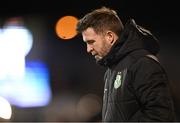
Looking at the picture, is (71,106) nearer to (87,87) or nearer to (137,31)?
(87,87)

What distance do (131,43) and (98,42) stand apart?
0.22 metres

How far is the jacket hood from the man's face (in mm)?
68

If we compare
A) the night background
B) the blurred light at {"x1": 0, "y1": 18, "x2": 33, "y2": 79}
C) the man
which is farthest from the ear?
the blurred light at {"x1": 0, "y1": 18, "x2": 33, "y2": 79}

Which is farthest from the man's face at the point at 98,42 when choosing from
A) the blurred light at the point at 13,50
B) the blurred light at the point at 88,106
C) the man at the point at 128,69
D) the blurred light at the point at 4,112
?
the blurred light at the point at 13,50

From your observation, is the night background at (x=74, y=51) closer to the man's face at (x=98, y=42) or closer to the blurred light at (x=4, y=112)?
the blurred light at (x=4, y=112)

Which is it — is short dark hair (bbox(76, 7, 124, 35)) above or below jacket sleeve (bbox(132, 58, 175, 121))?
above

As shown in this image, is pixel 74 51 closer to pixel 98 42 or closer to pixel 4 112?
pixel 4 112

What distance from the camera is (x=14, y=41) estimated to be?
11414mm

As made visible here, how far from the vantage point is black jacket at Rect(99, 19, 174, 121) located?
90.3 inches

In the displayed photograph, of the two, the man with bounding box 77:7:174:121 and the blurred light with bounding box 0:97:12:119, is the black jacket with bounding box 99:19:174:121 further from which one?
the blurred light with bounding box 0:97:12:119

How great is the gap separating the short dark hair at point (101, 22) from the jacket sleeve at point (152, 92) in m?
0.31

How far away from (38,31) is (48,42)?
416 mm

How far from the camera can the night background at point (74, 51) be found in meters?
10.1

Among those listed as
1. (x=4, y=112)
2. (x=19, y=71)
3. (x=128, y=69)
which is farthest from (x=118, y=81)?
(x=19, y=71)
